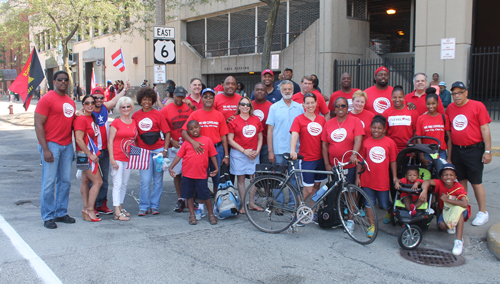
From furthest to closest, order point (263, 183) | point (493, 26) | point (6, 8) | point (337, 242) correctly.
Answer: point (6, 8)
point (493, 26)
point (263, 183)
point (337, 242)

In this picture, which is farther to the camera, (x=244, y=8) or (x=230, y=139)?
(x=244, y=8)

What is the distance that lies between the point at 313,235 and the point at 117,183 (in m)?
2.85

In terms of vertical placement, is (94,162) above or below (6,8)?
below

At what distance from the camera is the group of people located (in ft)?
17.9

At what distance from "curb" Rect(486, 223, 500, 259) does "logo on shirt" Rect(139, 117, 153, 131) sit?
4668 millimetres

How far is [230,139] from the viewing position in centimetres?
630

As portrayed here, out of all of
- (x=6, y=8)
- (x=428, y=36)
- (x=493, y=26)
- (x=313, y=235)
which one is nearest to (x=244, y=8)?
(x=428, y=36)

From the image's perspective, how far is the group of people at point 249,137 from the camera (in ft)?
17.9

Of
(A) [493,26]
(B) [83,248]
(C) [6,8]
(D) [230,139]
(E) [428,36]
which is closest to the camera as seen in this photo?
(B) [83,248]

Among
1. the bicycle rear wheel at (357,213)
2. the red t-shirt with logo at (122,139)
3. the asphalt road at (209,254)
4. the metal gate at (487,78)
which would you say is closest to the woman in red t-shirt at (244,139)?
the asphalt road at (209,254)

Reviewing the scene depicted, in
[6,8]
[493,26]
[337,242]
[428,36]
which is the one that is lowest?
[337,242]

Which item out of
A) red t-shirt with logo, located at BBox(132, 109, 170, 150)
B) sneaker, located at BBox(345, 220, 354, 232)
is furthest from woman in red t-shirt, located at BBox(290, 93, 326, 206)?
red t-shirt with logo, located at BBox(132, 109, 170, 150)

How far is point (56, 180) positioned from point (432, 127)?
516 centimetres

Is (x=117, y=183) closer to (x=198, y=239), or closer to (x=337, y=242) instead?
(x=198, y=239)
